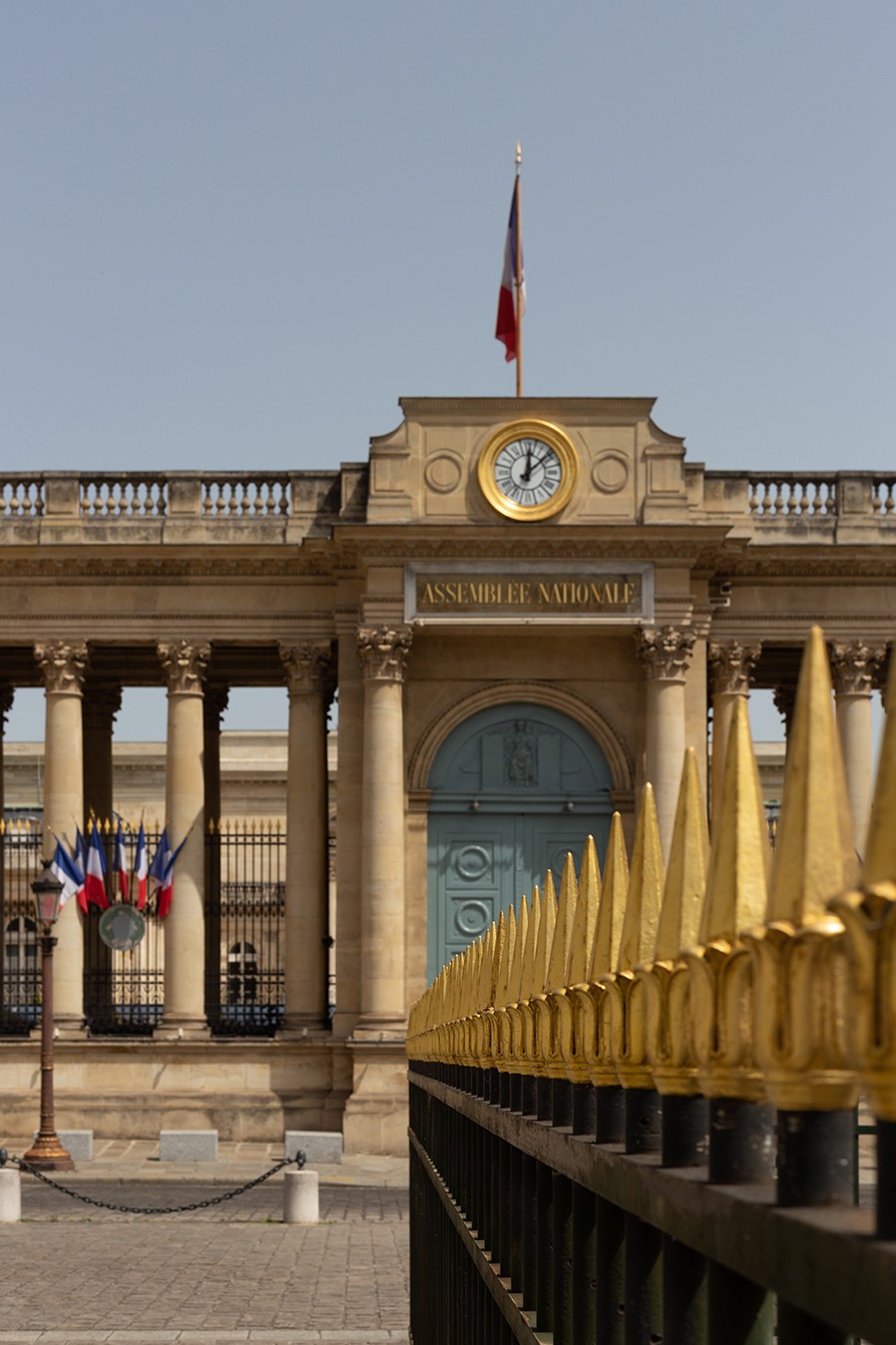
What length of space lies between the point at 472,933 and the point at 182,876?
17.6 ft

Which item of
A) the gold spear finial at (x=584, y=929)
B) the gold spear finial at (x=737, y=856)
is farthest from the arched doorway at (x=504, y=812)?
the gold spear finial at (x=737, y=856)

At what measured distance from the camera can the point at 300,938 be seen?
41.6m

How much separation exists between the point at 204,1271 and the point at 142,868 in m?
18.3

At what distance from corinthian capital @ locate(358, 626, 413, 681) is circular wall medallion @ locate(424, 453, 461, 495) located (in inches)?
101

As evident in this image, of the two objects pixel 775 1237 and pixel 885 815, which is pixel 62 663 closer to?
pixel 775 1237

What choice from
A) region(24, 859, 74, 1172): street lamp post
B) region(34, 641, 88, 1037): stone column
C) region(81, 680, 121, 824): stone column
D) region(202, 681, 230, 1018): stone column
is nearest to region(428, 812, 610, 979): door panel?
region(202, 681, 230, 1018): stone column

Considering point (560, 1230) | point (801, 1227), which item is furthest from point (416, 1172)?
point (801, 1227)

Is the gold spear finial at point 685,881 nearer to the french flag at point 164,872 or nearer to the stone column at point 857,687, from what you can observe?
the stone column at point 857,687

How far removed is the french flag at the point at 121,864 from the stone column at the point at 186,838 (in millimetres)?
900

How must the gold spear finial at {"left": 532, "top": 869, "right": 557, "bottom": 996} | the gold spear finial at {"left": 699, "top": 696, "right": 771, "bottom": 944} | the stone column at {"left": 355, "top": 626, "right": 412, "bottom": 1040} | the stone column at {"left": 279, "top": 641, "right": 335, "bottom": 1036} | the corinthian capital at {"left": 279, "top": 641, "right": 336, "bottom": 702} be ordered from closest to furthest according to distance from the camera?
the gold spear finial at {"left": 699, "top": 696, "right": 771, "bottom": 944}
the gold spear finial at {"left": 532, "top": 869, "right": 557, "bottom": 996}
the stone column at {"left": 355, "top": 626, "right": 412, "bottom": 1040}
the stone column at {"left": 279, "top": 641, "right": 335, "bottom": 1036}
the corinthian capital at {"left": 279, "top": 641, "right": 336, "bottom": 702}

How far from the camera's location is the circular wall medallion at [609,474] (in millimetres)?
40281

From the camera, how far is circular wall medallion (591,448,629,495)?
4028cm

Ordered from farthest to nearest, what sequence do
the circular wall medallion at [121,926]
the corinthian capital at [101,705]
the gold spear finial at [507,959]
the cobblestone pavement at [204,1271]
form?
the corinthian capital at [101,705]
the circular wall medallion at [121,926]
the cobblestone pavement at [204,1271]
the gold spear finial at [507,959]

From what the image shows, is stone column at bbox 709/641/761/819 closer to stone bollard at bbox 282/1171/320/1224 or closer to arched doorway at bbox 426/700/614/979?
arched doorway at bbox 426/700/614/979
